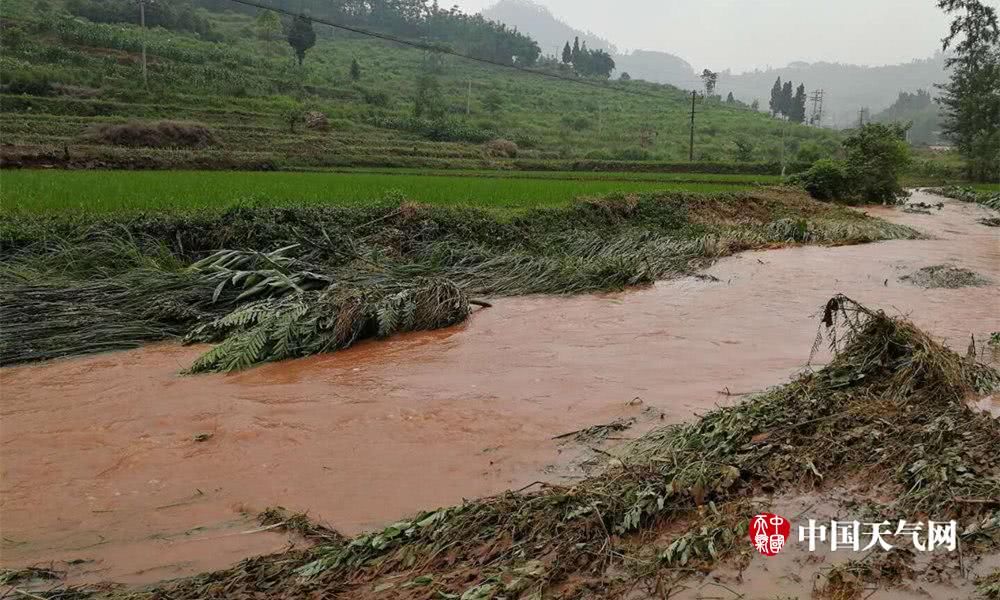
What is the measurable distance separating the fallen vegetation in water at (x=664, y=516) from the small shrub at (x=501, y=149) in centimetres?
2928

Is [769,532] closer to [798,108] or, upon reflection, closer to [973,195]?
[973,195]

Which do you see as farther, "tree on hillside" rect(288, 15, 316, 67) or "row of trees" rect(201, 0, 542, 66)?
"row of trees" rect(201, 0, 542, 66)

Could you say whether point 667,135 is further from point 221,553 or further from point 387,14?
point 387,14

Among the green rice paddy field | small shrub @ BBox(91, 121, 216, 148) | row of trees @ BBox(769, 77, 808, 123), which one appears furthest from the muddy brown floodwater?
row of trees @ BBox(769, 77, 808, 123)

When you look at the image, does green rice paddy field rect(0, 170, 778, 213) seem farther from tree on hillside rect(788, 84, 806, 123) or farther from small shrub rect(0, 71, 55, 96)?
tree on hillside rect(788, 84, 806, 123)

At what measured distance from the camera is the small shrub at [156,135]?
22.5 m

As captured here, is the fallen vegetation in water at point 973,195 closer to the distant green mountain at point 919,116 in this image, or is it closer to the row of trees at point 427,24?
the row of trees at point 427,24

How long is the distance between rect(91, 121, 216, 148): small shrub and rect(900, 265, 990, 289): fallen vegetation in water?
2317cm

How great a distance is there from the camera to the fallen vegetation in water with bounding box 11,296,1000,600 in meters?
2.30

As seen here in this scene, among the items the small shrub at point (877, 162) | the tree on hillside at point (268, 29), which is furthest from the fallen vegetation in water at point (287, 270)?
the tree on hillside at point (268, 29)

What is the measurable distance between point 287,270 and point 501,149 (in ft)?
85.2

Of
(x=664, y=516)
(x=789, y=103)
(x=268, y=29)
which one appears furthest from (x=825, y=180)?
(x=789, y=103)

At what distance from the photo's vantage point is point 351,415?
450 centimetres

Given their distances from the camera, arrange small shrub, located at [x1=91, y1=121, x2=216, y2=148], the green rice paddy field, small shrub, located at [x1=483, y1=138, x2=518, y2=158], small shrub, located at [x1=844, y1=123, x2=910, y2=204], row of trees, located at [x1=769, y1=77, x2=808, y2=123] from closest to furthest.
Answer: the green rice paddy field < small shrub, located at [x1=844, y1=123, x2=910, y2=204] < small shrub, located at [x1=91, y1=121, x2=216, y2=148] < small shrub, located at [x1=483, y1=138, x2=518, y2=158] < row of trees, located at [x1=769, y1=77, x2=808, y2=123]
